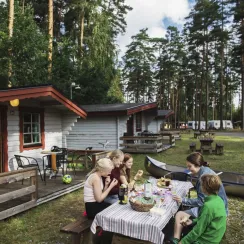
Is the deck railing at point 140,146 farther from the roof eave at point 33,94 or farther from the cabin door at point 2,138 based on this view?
the cabin door at point 2,138

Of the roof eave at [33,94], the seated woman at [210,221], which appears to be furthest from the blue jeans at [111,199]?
the roof eave at [33,94]

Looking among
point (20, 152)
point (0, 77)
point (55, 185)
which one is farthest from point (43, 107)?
point (0, 77)

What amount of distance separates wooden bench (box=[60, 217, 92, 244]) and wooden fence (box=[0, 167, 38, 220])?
1.76 meters

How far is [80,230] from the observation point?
10.3 feet

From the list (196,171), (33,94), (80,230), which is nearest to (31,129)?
(33,94)

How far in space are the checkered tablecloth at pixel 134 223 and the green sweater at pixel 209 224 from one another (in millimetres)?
339

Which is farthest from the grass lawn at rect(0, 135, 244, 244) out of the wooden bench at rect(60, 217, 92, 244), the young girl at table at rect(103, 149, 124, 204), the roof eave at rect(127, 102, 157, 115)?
the roof eave at rect(127, 102, 157, 115)

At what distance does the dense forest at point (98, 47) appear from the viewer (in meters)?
14.6

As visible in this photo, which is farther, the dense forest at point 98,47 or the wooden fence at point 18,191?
the dense forest at point 98,47

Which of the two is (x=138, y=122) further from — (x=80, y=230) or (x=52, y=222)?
(x=80, y=230)

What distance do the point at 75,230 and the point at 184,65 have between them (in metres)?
35.1

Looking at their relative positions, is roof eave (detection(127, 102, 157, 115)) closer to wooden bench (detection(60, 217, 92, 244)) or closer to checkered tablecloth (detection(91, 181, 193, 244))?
wooden bench (detection(60, 217, 92, 244))

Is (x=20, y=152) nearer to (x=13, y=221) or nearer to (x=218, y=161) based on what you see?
(x=13, y=221)

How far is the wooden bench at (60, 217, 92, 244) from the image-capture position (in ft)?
10.2
